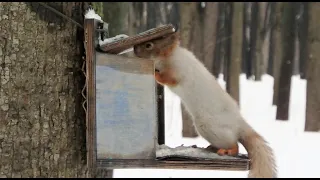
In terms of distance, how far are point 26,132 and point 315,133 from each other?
6.41m

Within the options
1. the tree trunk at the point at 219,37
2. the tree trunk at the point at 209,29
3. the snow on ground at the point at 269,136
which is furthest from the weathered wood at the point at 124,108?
the tree trunk at the point at 219,37

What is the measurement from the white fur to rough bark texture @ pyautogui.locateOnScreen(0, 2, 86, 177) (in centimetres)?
45

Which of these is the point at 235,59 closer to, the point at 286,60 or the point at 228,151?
the point at 286,60

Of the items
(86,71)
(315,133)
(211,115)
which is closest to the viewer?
(86,71)

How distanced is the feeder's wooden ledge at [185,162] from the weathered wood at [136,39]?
49 cm

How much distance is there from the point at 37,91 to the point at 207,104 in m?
0.79

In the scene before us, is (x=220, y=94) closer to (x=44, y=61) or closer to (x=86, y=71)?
(x=86, y=71)

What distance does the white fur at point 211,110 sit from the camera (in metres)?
2.36

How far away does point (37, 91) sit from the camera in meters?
2.30

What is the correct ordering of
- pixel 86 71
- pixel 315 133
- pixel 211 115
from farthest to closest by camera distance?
pixel 315 133
pixel 211 115
pixel 86 71

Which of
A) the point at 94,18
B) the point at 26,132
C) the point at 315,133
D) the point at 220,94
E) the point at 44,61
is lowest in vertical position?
the point at 315,133

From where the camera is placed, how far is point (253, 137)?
2377mm

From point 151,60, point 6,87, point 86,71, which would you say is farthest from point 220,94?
point 6,87

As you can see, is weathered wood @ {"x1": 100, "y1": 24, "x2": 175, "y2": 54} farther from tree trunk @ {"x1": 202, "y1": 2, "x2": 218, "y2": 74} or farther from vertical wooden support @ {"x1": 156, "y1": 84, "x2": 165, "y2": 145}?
tree trunk @ {"x1": 202, "y1": 2, "x2": 218, "y2": 74}
